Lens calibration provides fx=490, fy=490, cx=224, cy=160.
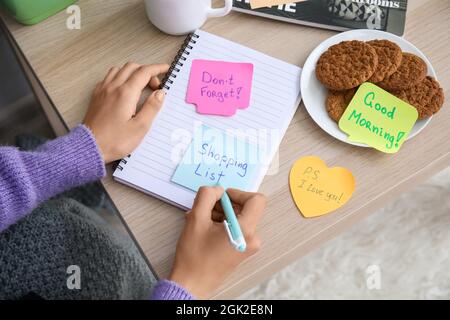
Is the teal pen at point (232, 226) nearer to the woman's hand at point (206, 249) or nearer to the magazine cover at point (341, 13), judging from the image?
the woman's hand at point (206, 249)

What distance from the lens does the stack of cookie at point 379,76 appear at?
65 cm

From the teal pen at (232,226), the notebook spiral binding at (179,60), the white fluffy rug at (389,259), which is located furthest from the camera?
the white fluffy rug at (389,259)

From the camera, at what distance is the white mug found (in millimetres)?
660

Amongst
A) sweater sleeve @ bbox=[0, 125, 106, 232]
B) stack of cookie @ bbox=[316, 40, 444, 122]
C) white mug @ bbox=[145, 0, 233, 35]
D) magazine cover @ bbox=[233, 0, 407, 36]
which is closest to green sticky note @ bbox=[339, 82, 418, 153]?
stack of cookie @ bbox=[316, 40, 444, 122]

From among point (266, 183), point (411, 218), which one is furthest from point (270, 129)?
point (411, 218)

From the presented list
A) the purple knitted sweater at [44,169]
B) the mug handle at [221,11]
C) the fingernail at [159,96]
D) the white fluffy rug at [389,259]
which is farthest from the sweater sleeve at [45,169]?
the white fluffy rug at [389,259]

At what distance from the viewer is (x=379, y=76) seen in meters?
0.65

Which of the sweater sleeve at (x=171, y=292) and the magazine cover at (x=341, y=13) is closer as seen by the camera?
the sweater sleeve at (x=171, y=292)

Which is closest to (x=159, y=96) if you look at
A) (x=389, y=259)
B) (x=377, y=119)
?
(x=377, y=119)

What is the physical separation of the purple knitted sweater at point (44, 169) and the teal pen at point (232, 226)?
165 millimetres

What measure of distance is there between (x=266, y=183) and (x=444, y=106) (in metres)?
0.27

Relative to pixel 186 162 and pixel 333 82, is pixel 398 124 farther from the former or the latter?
pixel 186 162

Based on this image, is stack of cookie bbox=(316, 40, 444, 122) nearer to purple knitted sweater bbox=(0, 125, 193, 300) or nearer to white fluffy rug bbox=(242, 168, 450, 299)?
purple knitted sweater bbox=(0, 125, 193, 300)

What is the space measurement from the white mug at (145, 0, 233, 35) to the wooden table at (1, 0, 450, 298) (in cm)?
2
